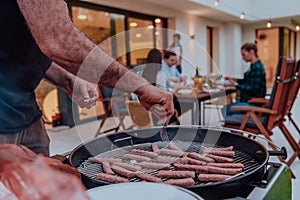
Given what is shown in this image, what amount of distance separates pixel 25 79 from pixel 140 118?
2.23 m

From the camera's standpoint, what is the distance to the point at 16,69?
873 millimetres

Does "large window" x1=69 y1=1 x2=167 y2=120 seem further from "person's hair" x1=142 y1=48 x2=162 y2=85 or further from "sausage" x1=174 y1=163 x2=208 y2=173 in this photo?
"sausage" x1=174 y1=163 x2=208 y2=173

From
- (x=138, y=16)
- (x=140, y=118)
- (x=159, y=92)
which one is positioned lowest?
(x=140, y=118)

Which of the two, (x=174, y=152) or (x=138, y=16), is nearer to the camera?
(x=174, y=152)

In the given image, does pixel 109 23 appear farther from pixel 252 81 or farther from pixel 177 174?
pixel 177 174

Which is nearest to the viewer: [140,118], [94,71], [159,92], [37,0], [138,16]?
[37,0]

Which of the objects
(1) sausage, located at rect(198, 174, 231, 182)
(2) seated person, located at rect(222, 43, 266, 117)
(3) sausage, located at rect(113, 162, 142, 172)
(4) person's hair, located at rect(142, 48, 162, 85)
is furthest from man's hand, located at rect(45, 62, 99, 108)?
(2) seated person, located at rect(222, 43, 266, 117)

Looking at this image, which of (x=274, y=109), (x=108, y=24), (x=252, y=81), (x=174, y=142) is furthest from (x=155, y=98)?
(x=108, y=24)

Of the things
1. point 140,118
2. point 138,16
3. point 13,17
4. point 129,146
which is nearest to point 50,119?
point 140,118

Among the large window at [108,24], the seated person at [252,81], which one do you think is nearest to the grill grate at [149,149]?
the seated person at [252,81]

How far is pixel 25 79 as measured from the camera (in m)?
0.93

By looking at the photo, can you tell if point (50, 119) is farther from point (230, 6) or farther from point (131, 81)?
point (230, 6)

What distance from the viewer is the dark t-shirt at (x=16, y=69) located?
805 millimetres

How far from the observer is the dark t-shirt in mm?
805
